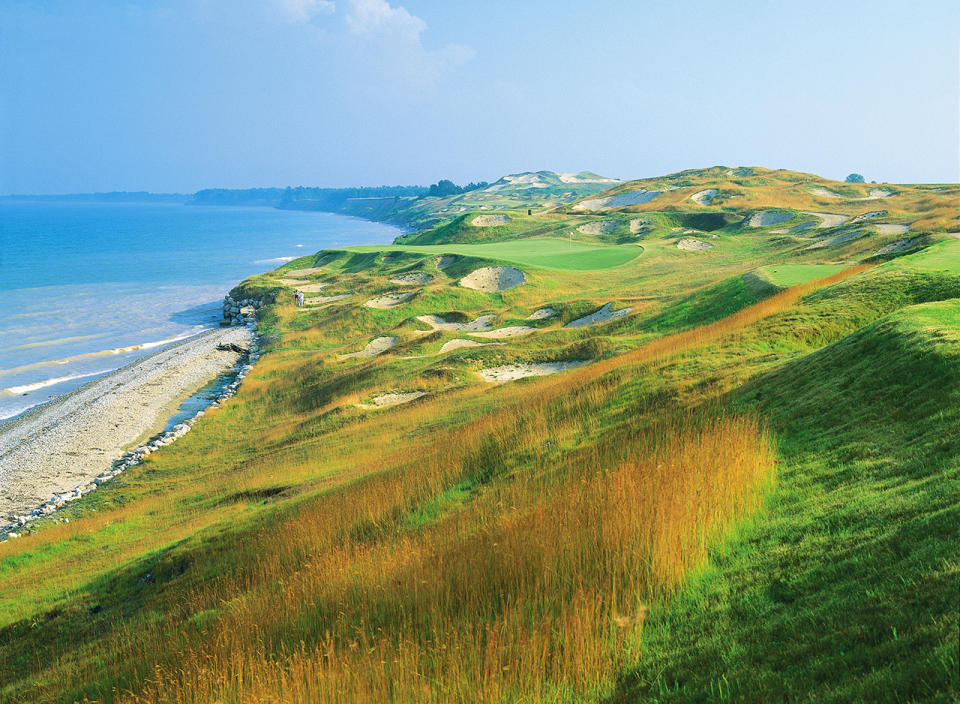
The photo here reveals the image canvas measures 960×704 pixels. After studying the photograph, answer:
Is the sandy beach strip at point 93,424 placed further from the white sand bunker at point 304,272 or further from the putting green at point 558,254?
the white sand bunker at point 304,272

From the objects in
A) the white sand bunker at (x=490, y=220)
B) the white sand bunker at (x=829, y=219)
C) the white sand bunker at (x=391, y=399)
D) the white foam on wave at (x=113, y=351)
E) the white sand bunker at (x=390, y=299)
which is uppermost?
the white sand bunker at (x=490, y=220)

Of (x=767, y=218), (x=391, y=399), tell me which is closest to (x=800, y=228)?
(x=767, y=218)

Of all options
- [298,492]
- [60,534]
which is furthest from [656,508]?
[60,534]

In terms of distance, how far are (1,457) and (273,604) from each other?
28.6 m

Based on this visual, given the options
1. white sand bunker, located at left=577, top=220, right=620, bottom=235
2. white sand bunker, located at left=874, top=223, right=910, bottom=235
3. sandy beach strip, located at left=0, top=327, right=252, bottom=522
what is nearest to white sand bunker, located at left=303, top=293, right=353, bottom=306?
sandy beach strip, located at left=0, top=327, right=252, bottom=522

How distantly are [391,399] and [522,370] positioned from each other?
5570 millimetres

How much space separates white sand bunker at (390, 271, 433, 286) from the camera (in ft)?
167

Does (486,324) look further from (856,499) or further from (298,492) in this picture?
(856,499)

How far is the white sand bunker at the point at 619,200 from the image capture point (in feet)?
286

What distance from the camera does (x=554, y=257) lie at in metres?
52.2

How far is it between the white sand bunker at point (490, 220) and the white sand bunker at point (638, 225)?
20.5m

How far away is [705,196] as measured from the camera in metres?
75.3

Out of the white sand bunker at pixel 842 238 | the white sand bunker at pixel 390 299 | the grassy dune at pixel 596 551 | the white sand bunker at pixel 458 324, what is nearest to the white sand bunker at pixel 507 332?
the white sand bunker at pixel 458 324

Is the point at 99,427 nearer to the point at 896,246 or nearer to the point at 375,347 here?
the point at 375,347
